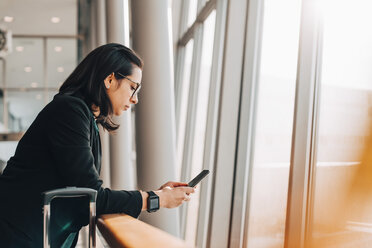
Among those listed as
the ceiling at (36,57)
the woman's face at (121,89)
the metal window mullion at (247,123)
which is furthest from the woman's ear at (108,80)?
the ceiling at (36,57)

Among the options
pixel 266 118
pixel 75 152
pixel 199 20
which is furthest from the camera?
pixel 199 20

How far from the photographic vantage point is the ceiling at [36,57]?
26.9 feet

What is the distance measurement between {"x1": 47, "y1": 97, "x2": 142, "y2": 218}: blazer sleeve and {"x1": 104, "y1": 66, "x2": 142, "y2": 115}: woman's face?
0.19m

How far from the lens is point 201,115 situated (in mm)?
4043

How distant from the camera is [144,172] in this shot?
2.02m

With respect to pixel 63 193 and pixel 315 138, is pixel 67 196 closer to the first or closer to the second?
pixel 63 193

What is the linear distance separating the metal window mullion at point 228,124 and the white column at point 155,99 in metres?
0.59

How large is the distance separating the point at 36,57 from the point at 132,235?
939cm

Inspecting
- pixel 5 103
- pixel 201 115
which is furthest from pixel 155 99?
pixel 5 103

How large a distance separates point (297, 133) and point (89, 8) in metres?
6.35

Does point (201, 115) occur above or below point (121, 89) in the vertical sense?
below

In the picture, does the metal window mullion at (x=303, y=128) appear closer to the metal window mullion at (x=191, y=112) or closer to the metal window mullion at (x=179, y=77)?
the metal window mullion at (x=191, y=112)

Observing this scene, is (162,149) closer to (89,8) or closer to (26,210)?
(26,210)

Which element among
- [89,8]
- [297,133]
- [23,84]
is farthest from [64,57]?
[297,133]
